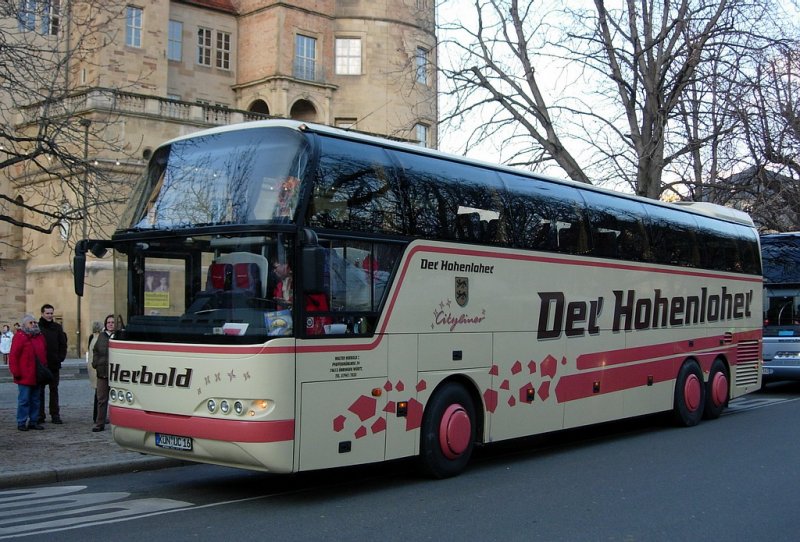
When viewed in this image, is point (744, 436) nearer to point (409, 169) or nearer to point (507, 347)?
point (507, 347)

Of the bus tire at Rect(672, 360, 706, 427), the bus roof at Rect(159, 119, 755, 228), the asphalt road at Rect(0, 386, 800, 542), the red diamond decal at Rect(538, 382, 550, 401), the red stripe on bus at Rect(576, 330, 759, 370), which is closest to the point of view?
the asphalt road at Rect(0, 386, 800, 542)

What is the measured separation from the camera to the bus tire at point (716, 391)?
17.0 meters

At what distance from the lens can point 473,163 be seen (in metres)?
11.6

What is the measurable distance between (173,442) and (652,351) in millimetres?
8883

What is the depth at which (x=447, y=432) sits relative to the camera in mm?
10508

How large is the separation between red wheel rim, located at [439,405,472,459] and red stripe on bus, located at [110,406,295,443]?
7.93 feet

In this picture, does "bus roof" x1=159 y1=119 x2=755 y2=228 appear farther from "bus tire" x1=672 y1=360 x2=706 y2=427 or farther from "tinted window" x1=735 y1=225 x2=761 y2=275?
"bus tire" x1=672 y1=360 x2=706 y2=427

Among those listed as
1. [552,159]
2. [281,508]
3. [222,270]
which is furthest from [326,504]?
[552,159]

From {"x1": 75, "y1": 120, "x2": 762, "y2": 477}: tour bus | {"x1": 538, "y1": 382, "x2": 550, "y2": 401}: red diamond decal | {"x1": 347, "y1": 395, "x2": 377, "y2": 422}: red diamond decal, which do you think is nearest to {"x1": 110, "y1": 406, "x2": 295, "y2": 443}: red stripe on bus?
{"x1": 75, "y1": 120, "x2": 762, "y2": 477}: tour bus

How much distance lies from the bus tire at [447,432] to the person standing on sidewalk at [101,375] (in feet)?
21.5

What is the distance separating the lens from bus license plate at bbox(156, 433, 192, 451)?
9.01 metres

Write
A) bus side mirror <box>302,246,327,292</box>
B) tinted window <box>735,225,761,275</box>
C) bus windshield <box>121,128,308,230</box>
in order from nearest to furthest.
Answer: bus side mirror <box>302,246,327,292</box> < bus windshield <box>121,128,308,230</box> < tinted window <box>735,225,761,275</box>

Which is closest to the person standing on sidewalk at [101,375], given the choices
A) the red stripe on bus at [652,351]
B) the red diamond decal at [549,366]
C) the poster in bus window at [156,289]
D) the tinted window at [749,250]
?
the poster in bus window at [156,289]

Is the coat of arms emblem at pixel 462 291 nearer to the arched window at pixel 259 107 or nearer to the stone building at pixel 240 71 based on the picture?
the stone building at pixel 240 71
